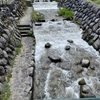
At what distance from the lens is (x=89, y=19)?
16344 millimetres

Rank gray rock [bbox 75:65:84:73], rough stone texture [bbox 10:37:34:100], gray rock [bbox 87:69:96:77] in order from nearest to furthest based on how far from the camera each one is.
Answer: rough stone texture [bbox 10:37:34:100] → gray rock [bbox 87:69:96:77] → gray rock [bbox 75:65:84:73]

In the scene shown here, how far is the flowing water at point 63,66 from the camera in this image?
29.7 ft

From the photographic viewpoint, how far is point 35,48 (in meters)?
13.1

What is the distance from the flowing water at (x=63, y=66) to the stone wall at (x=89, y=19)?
Result: 0.45 m

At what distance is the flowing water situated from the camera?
29.7 feet

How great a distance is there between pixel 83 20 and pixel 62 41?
13.3 feet

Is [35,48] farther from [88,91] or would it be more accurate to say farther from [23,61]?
[88,91]

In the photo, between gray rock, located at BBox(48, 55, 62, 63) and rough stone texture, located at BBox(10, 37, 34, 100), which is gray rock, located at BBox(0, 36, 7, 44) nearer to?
rough stone texture, located at BBox(10, 37, 34, 100)

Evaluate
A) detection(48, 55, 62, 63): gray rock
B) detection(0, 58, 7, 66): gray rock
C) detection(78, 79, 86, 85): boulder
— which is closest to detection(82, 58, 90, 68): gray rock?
detection(48, 55, 62, 63): gray rock

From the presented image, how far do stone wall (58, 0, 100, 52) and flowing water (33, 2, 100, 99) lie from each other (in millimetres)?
446

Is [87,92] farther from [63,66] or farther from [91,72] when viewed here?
[63,66]

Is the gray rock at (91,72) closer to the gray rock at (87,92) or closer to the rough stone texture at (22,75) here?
the gray rock at (87,92)

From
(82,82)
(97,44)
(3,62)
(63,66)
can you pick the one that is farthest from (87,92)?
(97,44)

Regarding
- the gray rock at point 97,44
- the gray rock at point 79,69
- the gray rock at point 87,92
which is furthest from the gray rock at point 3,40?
the gray rock at point 97,44
